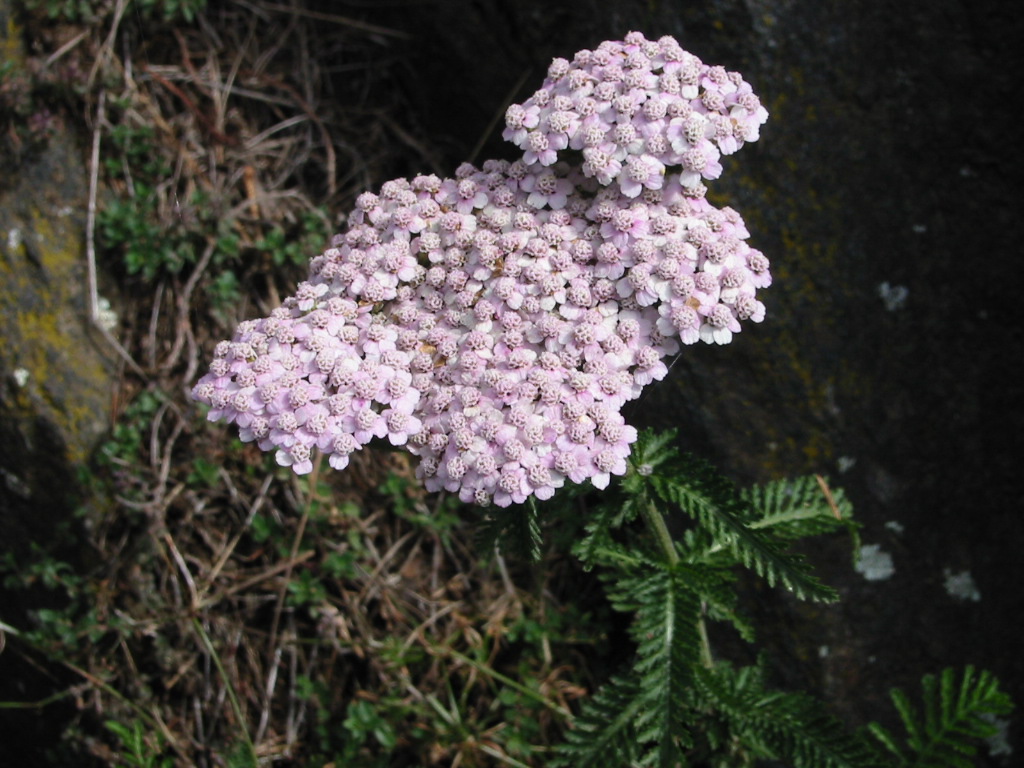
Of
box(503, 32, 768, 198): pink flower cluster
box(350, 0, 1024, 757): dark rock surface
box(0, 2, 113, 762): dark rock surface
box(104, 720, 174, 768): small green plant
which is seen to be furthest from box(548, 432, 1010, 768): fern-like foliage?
box(0, 2, 113, 762): dark rock surface

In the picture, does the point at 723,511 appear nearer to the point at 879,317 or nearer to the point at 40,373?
the point at 879,317

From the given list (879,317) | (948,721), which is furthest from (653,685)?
(879,317)

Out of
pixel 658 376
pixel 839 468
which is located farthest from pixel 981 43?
pixel 658 376

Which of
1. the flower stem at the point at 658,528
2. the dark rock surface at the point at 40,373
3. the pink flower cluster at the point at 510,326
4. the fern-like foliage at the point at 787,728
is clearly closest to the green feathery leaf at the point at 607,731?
the fern-like foliage at the point at 787,728

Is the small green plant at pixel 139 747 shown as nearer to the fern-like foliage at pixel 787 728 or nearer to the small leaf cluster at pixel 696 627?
the small leaf cluster at pixel 696 627

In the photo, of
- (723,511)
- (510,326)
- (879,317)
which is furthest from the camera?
(879,317)

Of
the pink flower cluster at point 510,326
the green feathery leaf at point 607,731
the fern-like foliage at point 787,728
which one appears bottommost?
the fern-like foliage at point 787,728
